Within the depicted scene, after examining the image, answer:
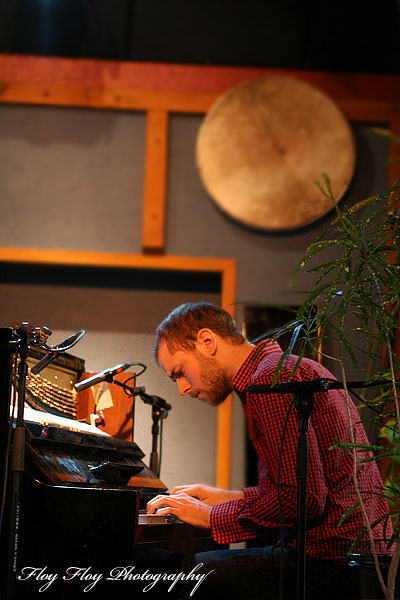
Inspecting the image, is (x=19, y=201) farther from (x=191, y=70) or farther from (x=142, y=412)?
(x=142, y=412)

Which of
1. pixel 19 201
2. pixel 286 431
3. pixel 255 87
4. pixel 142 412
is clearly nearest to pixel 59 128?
pixel 19 201

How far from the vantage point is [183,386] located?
6.59 ft

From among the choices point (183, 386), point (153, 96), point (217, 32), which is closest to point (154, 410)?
point (183, 386)

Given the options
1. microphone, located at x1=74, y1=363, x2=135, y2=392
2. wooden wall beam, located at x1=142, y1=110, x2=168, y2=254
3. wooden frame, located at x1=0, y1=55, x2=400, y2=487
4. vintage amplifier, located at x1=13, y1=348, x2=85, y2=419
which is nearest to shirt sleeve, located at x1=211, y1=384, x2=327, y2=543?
microphone, located at x1=74, y1=363, x2=135, y2=392

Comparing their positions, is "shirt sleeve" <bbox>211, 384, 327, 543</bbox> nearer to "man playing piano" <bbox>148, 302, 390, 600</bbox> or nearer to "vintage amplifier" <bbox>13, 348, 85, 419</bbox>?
"man playing piano" <bbox>148, 302, 390, 600</bbox>

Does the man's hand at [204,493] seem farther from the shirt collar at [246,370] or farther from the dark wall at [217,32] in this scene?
the dark wall at [217,32]

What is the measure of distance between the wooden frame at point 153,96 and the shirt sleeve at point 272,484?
231 centimetres

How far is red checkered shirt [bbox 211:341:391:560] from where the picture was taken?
167 cm

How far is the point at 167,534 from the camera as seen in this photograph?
67.2 inches

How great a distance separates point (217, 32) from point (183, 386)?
285 centimetres

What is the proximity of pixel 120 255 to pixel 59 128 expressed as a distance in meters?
0.81

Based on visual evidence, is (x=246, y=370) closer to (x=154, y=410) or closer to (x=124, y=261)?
(x=154, y=410)

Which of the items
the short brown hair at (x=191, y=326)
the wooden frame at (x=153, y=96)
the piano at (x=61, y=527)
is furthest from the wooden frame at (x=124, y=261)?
the piano at (x=61, y=527)

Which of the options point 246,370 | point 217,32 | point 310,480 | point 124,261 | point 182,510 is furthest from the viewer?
point 217,32
